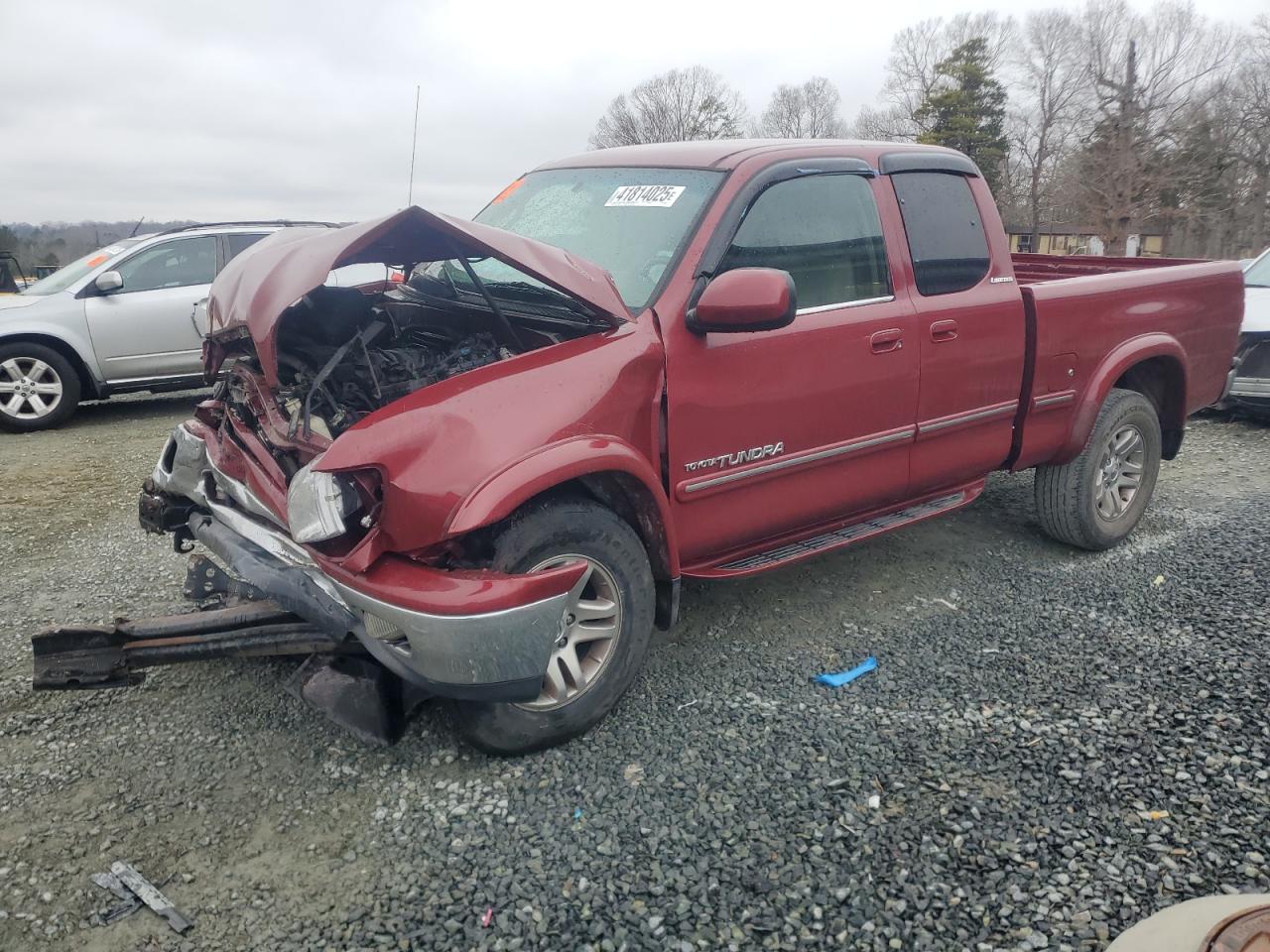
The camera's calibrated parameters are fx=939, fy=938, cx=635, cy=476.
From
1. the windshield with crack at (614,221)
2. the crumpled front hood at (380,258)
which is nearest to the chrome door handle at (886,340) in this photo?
the windshield with crack at (614,221)

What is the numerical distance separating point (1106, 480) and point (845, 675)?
7.35 feet

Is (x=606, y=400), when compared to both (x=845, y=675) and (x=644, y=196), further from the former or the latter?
(x=845, y=675)

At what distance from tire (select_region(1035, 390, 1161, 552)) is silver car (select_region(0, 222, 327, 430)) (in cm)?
679

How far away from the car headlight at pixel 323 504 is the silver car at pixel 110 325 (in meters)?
6.01

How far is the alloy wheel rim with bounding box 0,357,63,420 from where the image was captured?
8.00 meters

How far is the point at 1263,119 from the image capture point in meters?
40.2

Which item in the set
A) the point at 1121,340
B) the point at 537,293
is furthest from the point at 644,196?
the point at 1121,340

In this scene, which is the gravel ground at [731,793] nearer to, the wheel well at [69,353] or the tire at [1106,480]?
the tire at [1106,480]

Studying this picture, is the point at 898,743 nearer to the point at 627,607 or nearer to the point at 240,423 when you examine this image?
the point at 627,607

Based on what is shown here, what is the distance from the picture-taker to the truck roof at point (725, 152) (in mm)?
3617

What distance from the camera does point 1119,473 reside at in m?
4.95

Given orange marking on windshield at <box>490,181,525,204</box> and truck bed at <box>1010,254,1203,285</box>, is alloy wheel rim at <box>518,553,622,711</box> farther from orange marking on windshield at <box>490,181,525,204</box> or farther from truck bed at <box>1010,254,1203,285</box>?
truck bed at <box>1010,254,1203,285</box>

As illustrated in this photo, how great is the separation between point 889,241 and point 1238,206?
4403cm

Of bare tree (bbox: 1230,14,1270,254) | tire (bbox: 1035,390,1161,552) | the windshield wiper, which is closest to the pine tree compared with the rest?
bare tree (bbox: 1230,14,1270,254)
